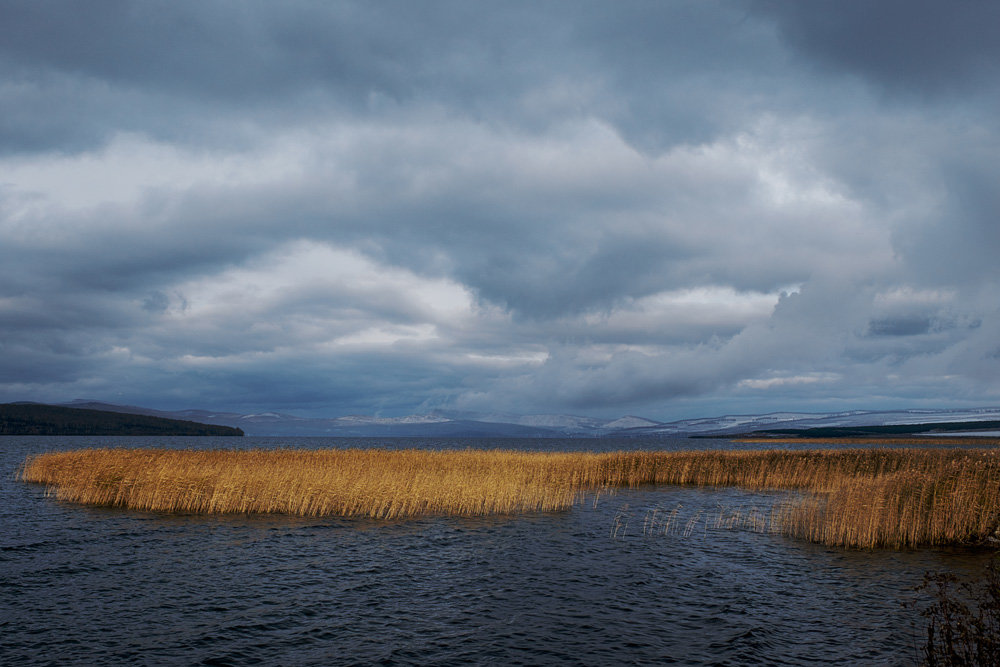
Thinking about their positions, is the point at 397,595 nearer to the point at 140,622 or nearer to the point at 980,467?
the point at 140,622

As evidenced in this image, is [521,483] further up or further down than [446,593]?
further up

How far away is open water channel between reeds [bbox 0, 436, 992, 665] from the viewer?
491 inches

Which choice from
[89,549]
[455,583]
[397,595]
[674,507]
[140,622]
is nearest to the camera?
[140,622]

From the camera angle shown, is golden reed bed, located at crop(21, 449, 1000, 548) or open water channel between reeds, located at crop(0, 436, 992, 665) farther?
golden reed bed, located at crop(21, 449, 1000, 548)

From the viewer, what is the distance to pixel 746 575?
18.0 metres

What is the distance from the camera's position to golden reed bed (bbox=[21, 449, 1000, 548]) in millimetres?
21656

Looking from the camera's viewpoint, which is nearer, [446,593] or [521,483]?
[446,593]

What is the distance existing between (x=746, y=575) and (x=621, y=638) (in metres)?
6.70

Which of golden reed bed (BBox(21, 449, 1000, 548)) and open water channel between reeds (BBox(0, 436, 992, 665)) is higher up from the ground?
golden reed bed (BBox(21, 449, 1000, 548))

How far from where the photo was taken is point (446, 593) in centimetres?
1647

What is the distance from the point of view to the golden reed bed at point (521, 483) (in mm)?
21656

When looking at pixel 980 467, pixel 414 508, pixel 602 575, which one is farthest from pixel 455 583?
pixel 980 467

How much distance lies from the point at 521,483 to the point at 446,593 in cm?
1711

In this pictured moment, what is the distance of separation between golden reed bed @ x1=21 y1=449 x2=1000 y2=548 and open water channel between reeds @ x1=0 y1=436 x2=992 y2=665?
146cm
